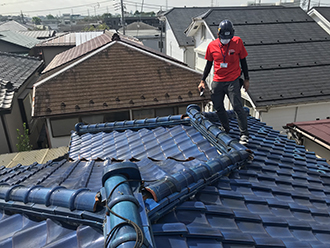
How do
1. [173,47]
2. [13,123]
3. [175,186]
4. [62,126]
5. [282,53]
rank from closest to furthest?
[175,186] → [62,126] → [13,123] → [282,53] → [173,47]

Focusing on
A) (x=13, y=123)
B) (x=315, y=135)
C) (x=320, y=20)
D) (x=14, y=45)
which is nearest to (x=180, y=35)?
(x=320, y=20)

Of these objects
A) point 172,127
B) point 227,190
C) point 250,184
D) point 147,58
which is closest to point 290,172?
point 250,184

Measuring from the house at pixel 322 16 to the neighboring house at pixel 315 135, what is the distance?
13696 mm

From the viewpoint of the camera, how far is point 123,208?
2.38 m

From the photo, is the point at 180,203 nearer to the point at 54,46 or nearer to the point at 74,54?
the point at 74,54

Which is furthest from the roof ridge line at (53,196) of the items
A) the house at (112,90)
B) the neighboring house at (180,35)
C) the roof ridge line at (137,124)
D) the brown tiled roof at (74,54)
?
the neighboring house at (180,35)

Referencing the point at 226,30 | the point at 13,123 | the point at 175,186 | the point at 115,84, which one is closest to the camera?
the point at 175,186

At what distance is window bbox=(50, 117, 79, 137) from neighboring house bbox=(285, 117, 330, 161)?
1012 cm

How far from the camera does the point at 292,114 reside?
14.7 metres

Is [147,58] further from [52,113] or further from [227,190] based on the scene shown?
[227,190]

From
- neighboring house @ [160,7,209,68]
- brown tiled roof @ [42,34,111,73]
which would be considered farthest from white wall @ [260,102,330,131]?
neighboring house @ [160,7,209,68]

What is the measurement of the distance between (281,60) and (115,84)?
36.2ft

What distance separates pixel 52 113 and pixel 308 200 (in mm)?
11145

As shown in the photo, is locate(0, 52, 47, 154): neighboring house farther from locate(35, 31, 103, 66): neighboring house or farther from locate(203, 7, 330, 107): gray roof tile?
locate(203, 7, 330, 107): gray roof tile
